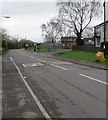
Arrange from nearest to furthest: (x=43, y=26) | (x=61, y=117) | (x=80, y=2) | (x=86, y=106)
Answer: (x=61, y=117) → (x=86, y=106) → (x=80, y=2) → (x=43, y=26)

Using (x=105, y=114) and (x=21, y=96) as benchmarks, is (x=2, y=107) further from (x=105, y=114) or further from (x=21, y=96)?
(x=105, y=114)

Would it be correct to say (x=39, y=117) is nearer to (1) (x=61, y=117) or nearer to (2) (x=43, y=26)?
(1) (x=61, y=117)

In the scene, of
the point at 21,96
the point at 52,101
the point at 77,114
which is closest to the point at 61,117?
the point at 77,114

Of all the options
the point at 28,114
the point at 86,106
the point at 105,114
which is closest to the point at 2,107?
the point at 28,114

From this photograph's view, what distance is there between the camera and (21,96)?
827 cm

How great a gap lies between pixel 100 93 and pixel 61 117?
3.23 m

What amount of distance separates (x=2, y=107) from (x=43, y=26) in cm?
8900

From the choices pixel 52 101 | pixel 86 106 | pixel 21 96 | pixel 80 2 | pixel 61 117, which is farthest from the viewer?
pixel 80 2

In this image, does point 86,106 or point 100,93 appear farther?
point 100,93

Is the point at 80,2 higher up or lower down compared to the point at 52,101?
higher up

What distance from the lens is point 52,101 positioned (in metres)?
7.38

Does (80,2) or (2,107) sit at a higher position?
(80,2)

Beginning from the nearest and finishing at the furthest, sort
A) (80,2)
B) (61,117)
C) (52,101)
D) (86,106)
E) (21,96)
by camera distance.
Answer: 1. (61,117)
2. (86,106)
3. (52,101)
4. (21,96)
5. (80,2)

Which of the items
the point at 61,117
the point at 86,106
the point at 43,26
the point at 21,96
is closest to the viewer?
the point at 61,117
